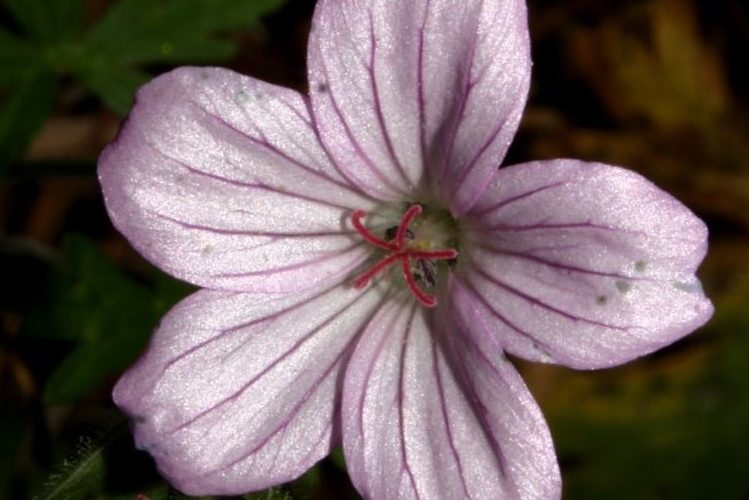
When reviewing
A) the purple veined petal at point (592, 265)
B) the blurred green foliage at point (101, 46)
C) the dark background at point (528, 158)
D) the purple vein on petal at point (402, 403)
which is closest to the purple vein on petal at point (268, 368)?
the purple vein on petal at point (402, 403)

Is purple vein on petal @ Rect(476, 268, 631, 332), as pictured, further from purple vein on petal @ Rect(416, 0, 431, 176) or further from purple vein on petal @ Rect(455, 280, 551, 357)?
purple vein on petal @ Rect(416, 0, 431, 176)

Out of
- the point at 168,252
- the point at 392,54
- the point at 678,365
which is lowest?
the point at 678,365

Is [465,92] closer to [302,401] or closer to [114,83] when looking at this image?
[302,401]

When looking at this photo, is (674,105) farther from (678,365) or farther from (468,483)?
(468,483)

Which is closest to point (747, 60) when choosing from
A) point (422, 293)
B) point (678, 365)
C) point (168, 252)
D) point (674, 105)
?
point (674, 105)

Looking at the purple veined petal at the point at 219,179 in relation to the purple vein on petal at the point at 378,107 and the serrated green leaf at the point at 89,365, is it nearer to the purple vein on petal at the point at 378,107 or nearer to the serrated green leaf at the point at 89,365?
the purple vein on petal at the point at 378,107

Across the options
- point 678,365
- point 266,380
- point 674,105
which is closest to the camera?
point 266,380

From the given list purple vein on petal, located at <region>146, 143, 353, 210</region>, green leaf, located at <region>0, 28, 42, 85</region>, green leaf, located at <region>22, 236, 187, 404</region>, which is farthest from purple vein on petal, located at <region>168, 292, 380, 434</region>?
green leaf, located at <region>0, 28, 42, 85</region>

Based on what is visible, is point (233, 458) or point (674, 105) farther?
point (674, 105)
